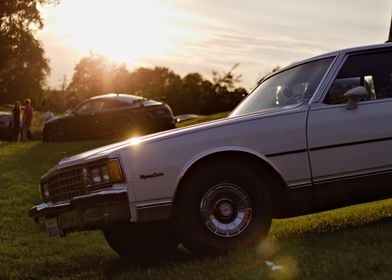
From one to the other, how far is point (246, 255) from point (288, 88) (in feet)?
6.21

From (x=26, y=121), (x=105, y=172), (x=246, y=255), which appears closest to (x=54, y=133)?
(x=26, y=121)

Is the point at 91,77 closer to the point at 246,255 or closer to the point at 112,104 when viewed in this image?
the point at 112,104

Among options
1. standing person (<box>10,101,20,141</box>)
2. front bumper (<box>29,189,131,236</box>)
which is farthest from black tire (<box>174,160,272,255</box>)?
standing person (<box>10,101,20,141</box>)

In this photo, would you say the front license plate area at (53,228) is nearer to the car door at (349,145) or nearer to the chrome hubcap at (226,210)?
the chrome hubcap at (226,210)

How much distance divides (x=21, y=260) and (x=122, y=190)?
2.45 metres

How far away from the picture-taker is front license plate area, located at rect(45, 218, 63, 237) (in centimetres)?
604

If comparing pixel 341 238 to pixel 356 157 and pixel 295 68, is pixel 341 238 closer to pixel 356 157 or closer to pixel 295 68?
pixel 356 157

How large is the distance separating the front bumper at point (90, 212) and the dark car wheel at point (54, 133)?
17048mm

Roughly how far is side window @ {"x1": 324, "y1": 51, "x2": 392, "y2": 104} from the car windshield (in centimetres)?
18

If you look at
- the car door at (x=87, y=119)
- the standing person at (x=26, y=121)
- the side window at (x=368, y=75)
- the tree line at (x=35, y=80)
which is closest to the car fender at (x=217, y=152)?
the side window at (x=368, y=75)

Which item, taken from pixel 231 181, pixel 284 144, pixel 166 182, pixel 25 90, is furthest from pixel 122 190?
pixel 25 90

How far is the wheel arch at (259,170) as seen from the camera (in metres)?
5.68

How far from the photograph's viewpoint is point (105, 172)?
5719 mm

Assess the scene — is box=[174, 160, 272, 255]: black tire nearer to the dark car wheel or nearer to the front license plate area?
the front license plate area
